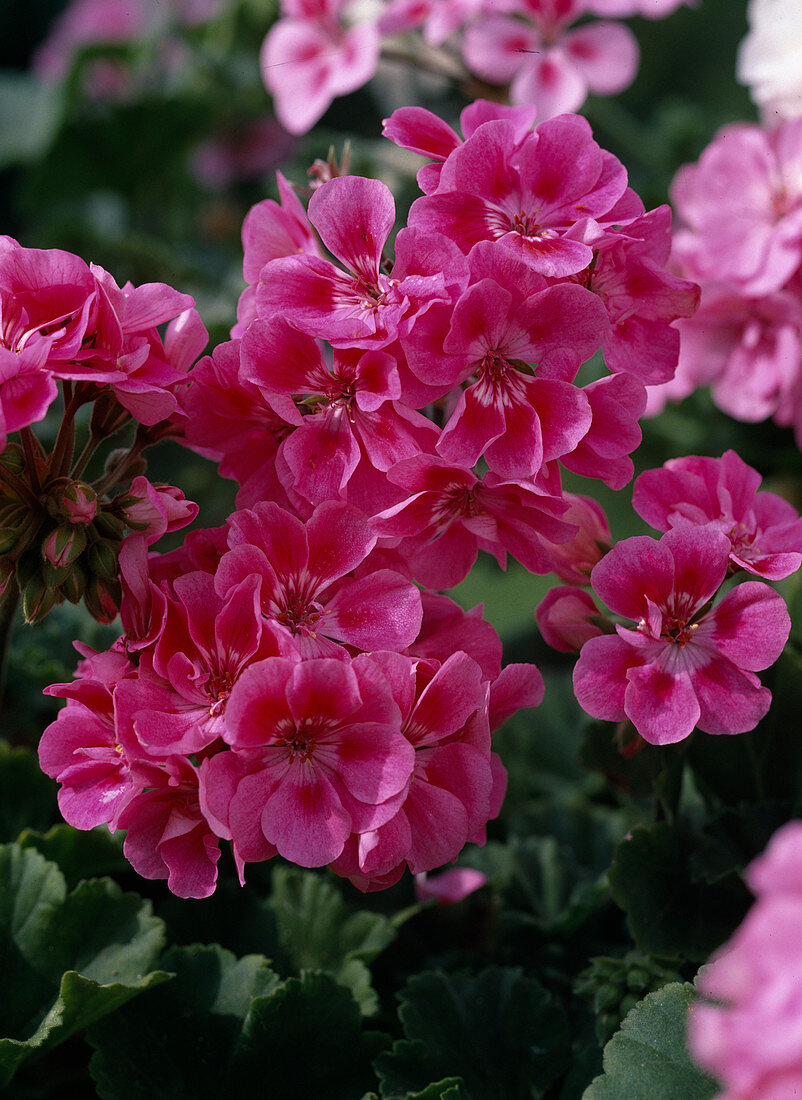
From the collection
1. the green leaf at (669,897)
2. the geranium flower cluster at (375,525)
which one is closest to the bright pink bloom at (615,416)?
the geranium flower cluster at (375,525)

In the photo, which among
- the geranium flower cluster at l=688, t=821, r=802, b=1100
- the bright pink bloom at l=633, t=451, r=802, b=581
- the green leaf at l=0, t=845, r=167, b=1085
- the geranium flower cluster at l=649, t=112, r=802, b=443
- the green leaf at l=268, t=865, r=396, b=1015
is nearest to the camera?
the geranium flower cluster at l=688, t=821, r=802, b=1100

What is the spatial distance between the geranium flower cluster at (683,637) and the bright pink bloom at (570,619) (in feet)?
0.09

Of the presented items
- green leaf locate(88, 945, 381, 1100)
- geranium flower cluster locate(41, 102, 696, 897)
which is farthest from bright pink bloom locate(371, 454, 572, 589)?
green leaf locate(88, 945, 381, 1100)

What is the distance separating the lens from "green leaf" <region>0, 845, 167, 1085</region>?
846 millimetres

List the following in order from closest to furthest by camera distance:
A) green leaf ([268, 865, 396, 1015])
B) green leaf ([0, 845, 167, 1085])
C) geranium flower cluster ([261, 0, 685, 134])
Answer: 1. green leaf ([0, 845, 167, 1085])
2. green leaf ([268, 865, 396, 1015])
3. geranium flower cluster ([261, 0, 685, 134])

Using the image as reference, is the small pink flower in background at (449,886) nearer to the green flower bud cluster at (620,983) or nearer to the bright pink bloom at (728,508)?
the green flower bud cluster at (620,983)

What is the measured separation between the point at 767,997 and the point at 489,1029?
1.89ft

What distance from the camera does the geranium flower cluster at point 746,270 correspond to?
115 centimetres

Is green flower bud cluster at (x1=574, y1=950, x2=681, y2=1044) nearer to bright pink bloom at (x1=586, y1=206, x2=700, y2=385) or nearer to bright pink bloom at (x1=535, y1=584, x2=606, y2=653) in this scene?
bright pink bloom at (x1=535, y1=584, x2=606, y2=653)

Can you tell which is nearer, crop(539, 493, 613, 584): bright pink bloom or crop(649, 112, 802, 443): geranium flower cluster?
crop(539, 493, 613, 584): bright pink bloom

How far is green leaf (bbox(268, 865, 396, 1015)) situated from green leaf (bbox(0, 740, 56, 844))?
23 centimetres

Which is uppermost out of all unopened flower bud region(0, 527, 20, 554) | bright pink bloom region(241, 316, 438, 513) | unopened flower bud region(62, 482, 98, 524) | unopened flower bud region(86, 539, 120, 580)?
bright pink bloom region(241, 316, 438, 513)

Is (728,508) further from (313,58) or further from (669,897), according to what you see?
(313,58)

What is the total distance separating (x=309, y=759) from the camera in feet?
2.18
